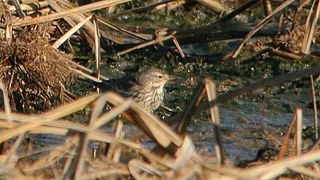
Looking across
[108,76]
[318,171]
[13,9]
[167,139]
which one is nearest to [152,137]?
[167,139]

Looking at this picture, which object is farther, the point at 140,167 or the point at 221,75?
the point at 221,75

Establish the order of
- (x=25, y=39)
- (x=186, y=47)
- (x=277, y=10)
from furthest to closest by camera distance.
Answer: (x=186, y=47), (x=277, y=10), (x=25, y=39)

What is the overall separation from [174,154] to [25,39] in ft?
11.1

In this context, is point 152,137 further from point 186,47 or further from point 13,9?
point 186,47

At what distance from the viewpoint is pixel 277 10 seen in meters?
9.58

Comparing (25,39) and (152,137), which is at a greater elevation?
(25,39)

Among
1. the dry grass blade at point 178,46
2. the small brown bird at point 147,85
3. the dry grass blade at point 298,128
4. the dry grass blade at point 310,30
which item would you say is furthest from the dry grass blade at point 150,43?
the dry grass blade at point 298,128

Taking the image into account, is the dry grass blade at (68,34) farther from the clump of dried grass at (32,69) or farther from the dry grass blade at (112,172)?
the dry grass blade at (112,172)

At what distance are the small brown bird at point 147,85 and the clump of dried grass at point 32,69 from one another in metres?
0.91

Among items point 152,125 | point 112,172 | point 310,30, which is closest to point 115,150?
point 112,172

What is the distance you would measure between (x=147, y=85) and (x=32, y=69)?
162 cm

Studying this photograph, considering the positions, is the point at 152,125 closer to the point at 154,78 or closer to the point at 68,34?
the point at 68,34

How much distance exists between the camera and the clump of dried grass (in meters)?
8.20

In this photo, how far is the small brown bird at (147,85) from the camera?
9.41 metres
